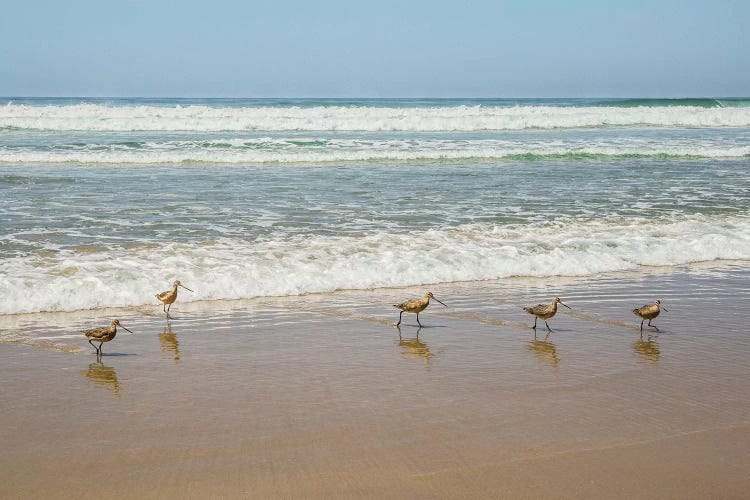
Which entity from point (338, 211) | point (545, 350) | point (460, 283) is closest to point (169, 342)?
point (545, 350)

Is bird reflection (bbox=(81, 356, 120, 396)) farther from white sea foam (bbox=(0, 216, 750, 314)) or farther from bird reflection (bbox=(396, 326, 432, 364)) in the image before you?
bird reflection (bbox=(396, 326, 432, 364))

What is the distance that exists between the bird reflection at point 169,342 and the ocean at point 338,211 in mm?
1248

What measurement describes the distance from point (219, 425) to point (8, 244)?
21.6 feet

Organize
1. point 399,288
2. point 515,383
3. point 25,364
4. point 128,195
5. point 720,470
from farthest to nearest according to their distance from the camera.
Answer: point 128,195, point 399,288, point 25,364, point 515,383, point 720,470

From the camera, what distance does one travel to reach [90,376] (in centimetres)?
596

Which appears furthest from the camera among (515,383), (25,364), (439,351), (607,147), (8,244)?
(607,147)

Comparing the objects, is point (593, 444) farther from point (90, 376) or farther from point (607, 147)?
point (607, 147)

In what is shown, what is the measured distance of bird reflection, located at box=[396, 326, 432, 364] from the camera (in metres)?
6.51

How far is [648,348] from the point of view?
6.79m

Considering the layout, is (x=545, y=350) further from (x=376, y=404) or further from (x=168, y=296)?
(x=168, y=296)

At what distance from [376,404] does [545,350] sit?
2.01 meters

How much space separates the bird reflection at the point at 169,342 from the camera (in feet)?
21.5

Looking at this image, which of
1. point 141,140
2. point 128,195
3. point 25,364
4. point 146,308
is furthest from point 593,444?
point 141,140

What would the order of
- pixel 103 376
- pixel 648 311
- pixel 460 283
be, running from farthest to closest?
1. pixel 460 283
2. pixel 648 311
3. pixel 103 376
